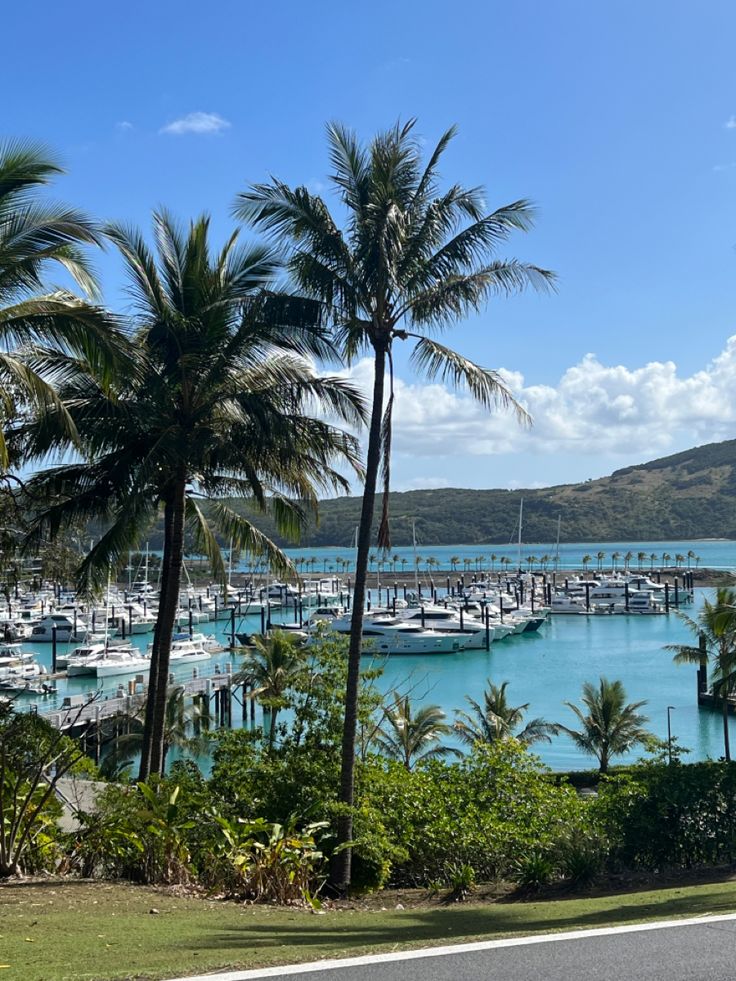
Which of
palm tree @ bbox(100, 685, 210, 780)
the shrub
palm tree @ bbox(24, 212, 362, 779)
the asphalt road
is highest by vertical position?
palm tree @ bbox(24, 212, 362, 779)

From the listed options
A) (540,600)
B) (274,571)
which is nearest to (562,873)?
(274,571)

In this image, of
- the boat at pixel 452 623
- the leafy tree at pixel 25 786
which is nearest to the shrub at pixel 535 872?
the leafy tree at pixel 25 786

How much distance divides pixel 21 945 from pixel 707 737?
45831 millimetres

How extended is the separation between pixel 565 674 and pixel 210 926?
6248 cm

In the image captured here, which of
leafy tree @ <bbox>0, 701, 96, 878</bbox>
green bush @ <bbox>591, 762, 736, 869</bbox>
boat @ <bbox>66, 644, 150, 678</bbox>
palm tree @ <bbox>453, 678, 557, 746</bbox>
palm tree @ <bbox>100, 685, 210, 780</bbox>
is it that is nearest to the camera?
leafy tree @ <bbox>0, 701, 96, 878</bbox>

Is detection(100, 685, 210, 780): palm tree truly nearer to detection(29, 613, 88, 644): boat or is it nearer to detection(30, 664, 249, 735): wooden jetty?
detection(30, 664, 249, 735): wooden jetty

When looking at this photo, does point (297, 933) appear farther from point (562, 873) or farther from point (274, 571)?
point (274, 571)

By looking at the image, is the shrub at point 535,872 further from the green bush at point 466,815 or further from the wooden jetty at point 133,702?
the wooden jetty at point 133,702

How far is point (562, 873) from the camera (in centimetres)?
1246

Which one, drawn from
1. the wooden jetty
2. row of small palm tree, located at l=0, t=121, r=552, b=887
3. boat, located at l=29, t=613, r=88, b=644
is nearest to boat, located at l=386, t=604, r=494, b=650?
boat, located at l=29, t=613, r=88, b=644

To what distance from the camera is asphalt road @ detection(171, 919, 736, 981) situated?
238 inches

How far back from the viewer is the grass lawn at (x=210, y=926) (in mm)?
6383

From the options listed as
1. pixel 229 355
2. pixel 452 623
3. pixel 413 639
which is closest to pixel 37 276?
pixel 229 355

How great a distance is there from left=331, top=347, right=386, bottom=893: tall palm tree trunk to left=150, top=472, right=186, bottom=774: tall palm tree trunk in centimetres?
362
